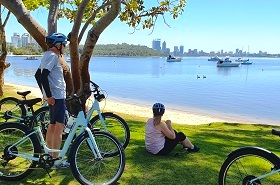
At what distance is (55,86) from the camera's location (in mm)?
4660

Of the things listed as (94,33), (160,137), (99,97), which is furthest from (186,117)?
(99,97)

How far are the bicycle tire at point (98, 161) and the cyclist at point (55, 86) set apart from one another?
1.03 ft

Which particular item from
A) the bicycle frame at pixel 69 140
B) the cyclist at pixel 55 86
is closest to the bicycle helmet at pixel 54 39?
the cyclist at pixel 55 86

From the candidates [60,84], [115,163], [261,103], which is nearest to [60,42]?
[60,84]

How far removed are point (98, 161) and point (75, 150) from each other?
1.54 ft

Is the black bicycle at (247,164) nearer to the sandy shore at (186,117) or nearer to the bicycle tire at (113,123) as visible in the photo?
the bicycle tire at (113,123)

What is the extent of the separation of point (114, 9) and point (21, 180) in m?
4.46

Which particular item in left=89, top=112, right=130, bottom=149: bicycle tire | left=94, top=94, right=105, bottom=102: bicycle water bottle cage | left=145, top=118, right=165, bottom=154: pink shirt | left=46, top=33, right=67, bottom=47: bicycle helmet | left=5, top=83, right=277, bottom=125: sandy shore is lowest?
left=5, top=83, right=277, bottom=125: sandy shore

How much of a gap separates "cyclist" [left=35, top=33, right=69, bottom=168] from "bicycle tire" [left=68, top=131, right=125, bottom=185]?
12.4 inches

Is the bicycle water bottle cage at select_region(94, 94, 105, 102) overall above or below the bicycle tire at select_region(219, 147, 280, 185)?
above

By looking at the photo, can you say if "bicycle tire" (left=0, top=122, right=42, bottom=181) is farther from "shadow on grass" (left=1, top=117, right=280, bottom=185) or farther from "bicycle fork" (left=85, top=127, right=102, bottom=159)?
"bicycle fork" (left=85, top=127, right=102, bottom=159)

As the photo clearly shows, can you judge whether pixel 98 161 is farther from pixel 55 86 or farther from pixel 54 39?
pixel 54 39

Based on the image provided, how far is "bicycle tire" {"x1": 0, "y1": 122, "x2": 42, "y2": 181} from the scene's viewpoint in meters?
4.62

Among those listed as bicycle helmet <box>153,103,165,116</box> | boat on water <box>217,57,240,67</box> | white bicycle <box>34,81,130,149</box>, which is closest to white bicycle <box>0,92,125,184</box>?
white bicycle <box>34,81,130,149</box>
